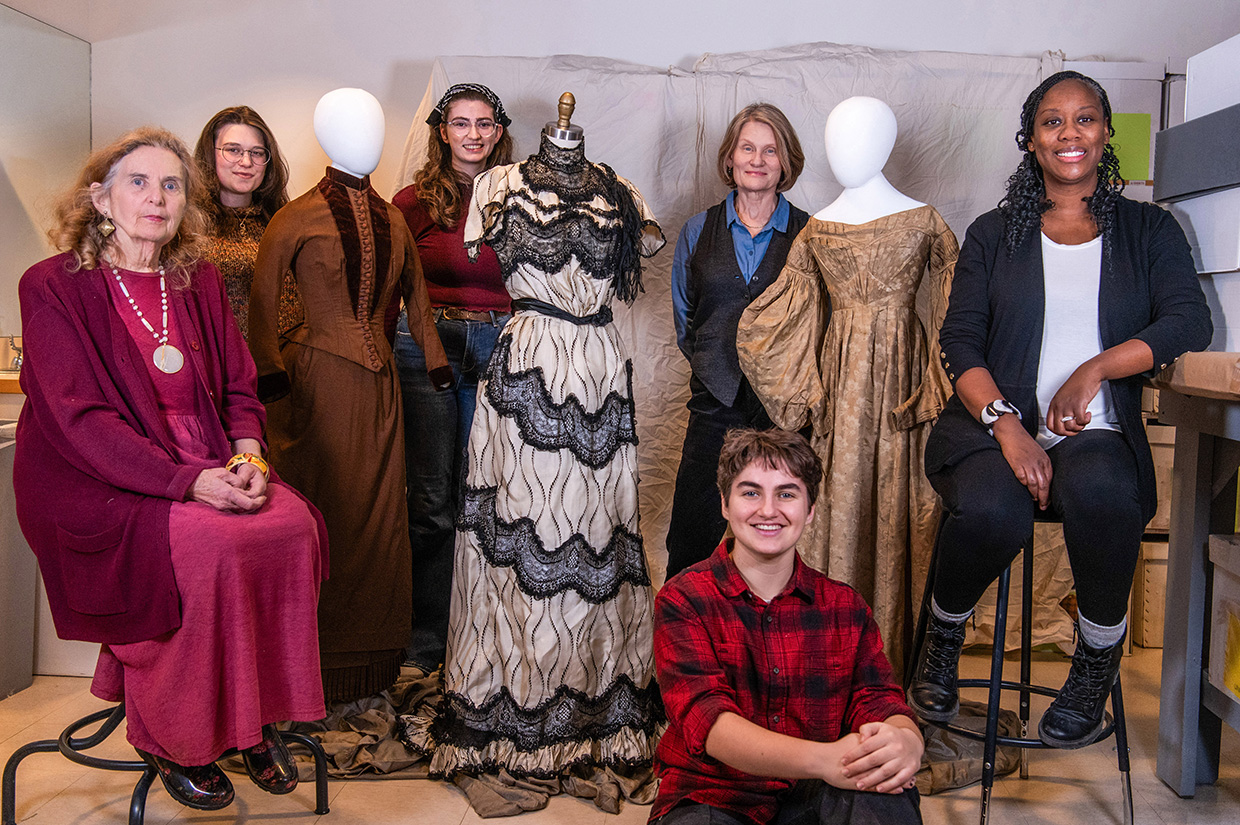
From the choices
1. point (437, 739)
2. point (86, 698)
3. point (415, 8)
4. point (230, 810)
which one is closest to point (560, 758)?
point (437, 739)

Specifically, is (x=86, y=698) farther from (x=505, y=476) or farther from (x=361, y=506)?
(x=505, y=476)

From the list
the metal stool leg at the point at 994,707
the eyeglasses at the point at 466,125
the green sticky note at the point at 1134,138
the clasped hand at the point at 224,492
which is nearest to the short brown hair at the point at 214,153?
the eyeglasses at the point at 466,125

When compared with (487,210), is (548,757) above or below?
below

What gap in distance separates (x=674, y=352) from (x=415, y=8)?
1.75 metres

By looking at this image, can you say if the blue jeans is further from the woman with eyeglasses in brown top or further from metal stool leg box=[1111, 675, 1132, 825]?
metal stool leg box=[1111, 675, 1132, 825]

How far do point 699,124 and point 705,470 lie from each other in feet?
5.16

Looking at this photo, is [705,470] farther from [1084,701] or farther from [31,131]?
[31,131]

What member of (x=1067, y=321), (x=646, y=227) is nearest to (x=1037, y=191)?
(x=1067, y=321)

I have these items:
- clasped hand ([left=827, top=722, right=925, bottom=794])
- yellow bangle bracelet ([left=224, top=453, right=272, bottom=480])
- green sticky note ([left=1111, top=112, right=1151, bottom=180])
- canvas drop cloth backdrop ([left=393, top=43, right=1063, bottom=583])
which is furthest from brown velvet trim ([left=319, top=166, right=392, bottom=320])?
green sticky note ([left=1111, top=112, right=1151, bottom=180])

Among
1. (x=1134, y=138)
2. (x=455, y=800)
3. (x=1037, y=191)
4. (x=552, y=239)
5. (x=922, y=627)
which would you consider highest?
(x=1134, y=138)

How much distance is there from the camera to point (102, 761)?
2324 millimetres

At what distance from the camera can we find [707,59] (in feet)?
13.0

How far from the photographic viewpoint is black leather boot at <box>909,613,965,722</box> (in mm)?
2357

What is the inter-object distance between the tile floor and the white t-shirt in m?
1.00
